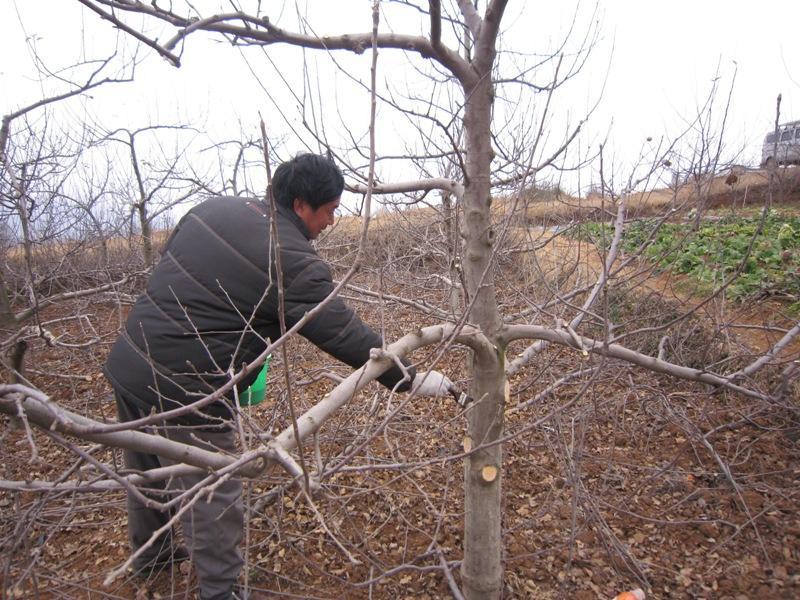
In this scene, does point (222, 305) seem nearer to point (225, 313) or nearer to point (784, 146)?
point (225, 313)

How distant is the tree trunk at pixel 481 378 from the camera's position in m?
1.76

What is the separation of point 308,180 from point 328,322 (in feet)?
1.95

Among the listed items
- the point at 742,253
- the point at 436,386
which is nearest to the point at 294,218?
the point at 436,386

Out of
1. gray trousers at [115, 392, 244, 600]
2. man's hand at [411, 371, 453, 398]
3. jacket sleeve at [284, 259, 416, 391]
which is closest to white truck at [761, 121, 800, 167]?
man's hand at [411, 371, 453, 398]

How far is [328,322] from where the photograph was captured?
1769 millimetres

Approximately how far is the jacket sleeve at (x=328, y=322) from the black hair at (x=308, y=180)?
35 centimetres

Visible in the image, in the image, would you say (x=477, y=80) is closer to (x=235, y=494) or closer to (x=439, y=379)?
(x=439, y=379)

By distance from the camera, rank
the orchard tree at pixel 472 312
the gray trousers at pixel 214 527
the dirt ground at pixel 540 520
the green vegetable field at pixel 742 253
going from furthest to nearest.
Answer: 1. the green vegetable field at pixel 742 253
2. the dirt ground at pixel 540 520
3. the gray trousers at pixel 214 527
4. the orchard tree at pixel 472 312

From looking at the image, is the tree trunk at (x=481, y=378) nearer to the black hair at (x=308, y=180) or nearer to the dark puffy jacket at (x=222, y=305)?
the dark puffy jacket at (x=222, y=305)

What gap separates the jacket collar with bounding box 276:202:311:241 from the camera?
1948mm

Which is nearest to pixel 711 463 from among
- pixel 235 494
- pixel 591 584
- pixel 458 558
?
pixel 591 584

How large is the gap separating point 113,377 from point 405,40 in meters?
1.79

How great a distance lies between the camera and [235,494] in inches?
82.6

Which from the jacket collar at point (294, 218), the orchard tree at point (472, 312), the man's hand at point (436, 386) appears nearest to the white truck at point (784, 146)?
the orchard tree at point (472, 312)
